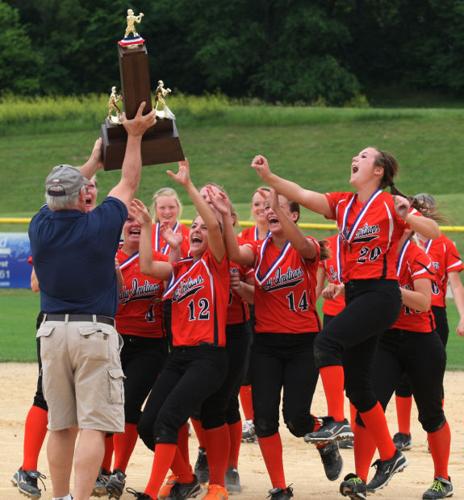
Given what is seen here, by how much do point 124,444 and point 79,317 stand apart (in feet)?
A: 5.04

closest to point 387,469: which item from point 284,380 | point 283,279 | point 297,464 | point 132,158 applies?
point 284,380

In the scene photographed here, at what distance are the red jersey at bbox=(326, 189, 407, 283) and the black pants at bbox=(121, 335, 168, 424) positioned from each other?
4.59 feet

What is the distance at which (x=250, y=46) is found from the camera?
190 ft

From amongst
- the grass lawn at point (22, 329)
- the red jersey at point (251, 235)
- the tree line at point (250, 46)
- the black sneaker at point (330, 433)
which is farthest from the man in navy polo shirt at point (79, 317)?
the tree line at point (250, 46)

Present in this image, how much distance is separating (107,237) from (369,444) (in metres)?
2.29

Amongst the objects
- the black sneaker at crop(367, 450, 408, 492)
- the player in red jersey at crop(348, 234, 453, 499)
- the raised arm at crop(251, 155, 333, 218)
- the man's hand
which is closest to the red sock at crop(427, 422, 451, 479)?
the player in red jersey at crop(348, 234, 453, 499)

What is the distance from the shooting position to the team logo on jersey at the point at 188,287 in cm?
730

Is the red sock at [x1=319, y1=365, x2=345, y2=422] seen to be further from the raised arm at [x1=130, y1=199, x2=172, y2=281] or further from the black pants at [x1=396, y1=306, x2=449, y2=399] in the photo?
the black pants at [x1=396, y1=306, x2=449, y2=399]

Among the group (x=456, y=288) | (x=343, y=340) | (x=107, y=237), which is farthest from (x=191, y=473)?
(x=456, y=288)

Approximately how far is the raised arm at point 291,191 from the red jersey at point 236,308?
701 millimetres

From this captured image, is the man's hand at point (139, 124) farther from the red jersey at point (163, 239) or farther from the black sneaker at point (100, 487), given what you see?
the black sneaker at point (100, 487)

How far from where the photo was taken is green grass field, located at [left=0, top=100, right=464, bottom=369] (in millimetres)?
36625

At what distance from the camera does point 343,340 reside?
23.1 feet

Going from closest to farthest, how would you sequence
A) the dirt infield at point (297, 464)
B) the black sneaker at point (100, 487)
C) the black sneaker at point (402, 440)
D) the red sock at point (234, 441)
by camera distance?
the black sneaker at point (100, 487) → the dirt infield at point (297, 464) → the red sock at point (234, 441) → the black sneaker at point (402, 440)
